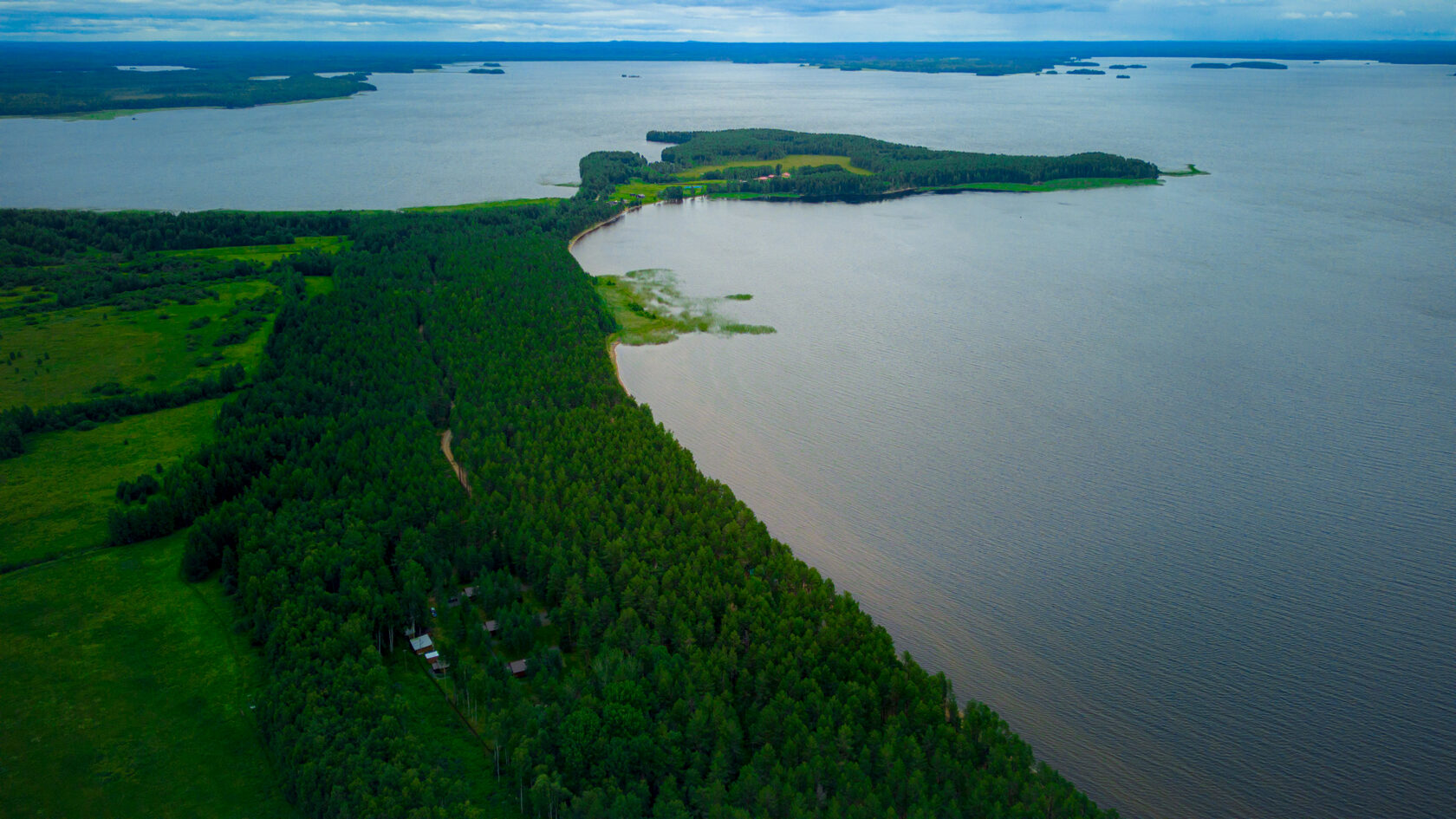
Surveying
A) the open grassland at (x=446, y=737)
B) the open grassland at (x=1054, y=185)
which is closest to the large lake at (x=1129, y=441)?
the open grassland at (x=1054, y=185)

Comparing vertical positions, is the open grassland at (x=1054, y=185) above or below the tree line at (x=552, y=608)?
above

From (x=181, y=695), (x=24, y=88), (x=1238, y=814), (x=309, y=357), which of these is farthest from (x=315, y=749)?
(x=24, y=88)

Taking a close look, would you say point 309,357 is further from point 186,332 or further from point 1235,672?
point 1235,672

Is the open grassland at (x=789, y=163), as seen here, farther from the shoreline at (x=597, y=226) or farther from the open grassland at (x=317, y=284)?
the open grassland at (x=317, y=284)

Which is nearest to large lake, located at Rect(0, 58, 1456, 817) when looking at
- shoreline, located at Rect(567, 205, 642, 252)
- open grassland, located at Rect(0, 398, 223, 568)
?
shoreline, located at Rect(567, 205, 642, 252)

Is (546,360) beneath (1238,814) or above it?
above

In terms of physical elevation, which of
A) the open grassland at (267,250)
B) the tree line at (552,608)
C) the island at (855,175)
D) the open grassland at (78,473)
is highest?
the island at (855,175)
